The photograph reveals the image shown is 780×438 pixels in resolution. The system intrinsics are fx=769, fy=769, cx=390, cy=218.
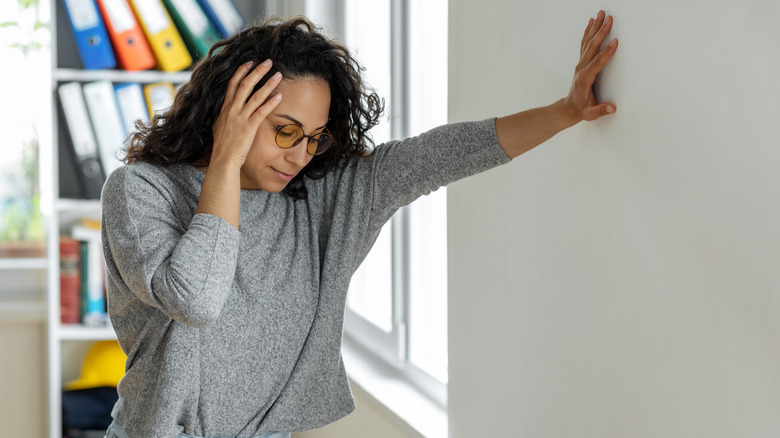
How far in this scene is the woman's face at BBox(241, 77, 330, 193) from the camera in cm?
124

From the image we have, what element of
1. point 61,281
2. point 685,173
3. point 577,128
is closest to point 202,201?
point 577,128

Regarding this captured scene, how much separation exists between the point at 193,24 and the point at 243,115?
5.51 feet

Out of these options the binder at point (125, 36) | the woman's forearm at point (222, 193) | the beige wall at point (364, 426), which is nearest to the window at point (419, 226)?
the beige wall at point (364, 426)

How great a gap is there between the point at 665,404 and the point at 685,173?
0.30m

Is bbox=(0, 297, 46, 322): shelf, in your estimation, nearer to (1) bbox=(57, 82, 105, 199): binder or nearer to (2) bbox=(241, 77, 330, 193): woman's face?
(1) bbox=(57, 82, 105, 199): binder

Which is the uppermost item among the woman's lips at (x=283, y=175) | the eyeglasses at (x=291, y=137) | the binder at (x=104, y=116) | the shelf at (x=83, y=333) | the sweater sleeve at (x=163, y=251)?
the binder at (x=104, y=116)

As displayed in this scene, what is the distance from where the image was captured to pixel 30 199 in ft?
10.1

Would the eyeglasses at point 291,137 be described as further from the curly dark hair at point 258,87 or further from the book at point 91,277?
the book at point 91,277

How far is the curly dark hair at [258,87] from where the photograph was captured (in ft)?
4.21

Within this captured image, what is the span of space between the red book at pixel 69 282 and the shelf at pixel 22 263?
35 cm

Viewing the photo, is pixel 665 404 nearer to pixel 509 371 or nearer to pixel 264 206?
pixel 509 371

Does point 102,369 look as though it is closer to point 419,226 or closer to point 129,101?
point 129,101

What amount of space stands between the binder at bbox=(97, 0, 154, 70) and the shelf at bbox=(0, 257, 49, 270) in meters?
0.89

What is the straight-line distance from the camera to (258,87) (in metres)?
1.26
